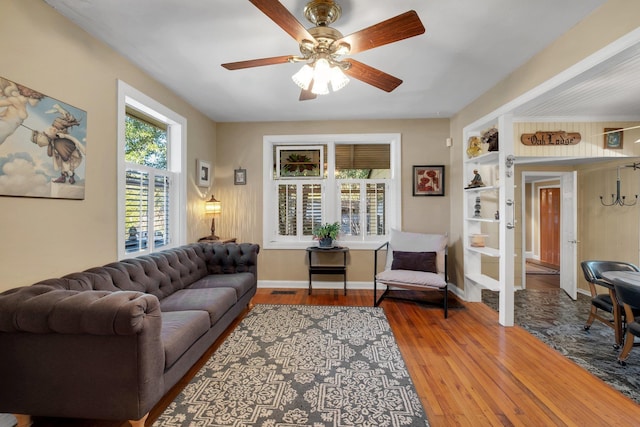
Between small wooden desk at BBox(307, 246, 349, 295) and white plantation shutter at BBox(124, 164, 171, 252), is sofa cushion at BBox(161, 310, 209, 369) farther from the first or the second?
small wooden desk at BBox(307, 246, 349, 295)

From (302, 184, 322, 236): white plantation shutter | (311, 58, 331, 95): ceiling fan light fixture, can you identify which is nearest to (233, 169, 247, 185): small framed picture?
(302, 184, 322, 236): white plantation shutter

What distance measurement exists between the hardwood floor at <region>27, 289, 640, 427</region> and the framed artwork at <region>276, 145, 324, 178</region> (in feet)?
8.50

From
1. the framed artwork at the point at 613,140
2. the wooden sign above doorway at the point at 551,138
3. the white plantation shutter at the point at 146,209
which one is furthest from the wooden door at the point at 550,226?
the white plantation shutter at the point at 146,209

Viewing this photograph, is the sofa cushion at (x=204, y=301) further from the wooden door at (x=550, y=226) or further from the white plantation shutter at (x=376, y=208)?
the wooden door at (x=550, y=226)

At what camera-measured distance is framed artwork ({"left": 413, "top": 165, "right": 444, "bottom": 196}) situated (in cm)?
431

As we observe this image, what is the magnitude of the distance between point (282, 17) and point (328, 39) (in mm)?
392

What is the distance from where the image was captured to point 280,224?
4637 mm

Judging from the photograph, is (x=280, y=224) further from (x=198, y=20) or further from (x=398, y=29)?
(x=398, y=29)

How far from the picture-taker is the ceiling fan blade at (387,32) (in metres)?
1.48

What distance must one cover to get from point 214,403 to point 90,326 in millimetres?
929

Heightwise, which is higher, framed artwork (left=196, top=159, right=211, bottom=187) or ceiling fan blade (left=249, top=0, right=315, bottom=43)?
ceiling fan blade (left=249, top=0, right=315, bottom=43)

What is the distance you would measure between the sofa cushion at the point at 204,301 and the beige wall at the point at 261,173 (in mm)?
1706

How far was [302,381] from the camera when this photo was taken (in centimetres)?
207

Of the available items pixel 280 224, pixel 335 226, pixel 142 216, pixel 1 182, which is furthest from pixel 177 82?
pixel 335 226
